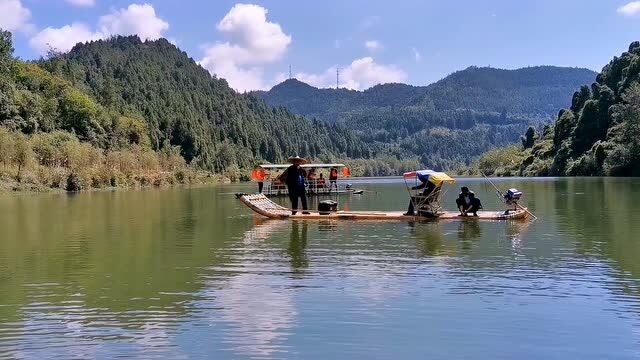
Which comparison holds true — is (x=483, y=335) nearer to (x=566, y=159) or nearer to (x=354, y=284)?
(x=354, y=284)

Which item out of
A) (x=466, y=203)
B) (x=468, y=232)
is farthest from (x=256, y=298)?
(x=466, y=203)

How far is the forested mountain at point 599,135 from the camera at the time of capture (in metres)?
115

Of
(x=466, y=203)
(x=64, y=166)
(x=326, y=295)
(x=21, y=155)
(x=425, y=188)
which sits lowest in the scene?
(x=326, y=295)

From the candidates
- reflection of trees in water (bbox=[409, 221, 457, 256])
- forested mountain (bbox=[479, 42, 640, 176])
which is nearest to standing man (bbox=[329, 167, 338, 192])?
reflection of trees in water (bbox=[409, 221, 457, 256])

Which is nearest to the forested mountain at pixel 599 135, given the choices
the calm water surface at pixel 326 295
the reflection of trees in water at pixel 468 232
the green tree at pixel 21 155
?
the green tree at pixel 21 155

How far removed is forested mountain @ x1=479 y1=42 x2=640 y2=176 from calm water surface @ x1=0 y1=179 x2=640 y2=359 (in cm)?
9817

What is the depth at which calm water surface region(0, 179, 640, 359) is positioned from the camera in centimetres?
1047

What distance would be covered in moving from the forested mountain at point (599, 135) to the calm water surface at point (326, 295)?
3865 inches

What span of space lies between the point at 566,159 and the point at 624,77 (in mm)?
21590

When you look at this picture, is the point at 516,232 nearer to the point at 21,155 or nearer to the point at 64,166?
the point at 21,155

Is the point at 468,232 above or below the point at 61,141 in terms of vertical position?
below

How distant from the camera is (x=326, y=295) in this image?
14047 millimetres

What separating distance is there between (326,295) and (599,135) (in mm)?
138599

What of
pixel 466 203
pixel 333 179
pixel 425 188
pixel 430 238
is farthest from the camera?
pixel 333 179
